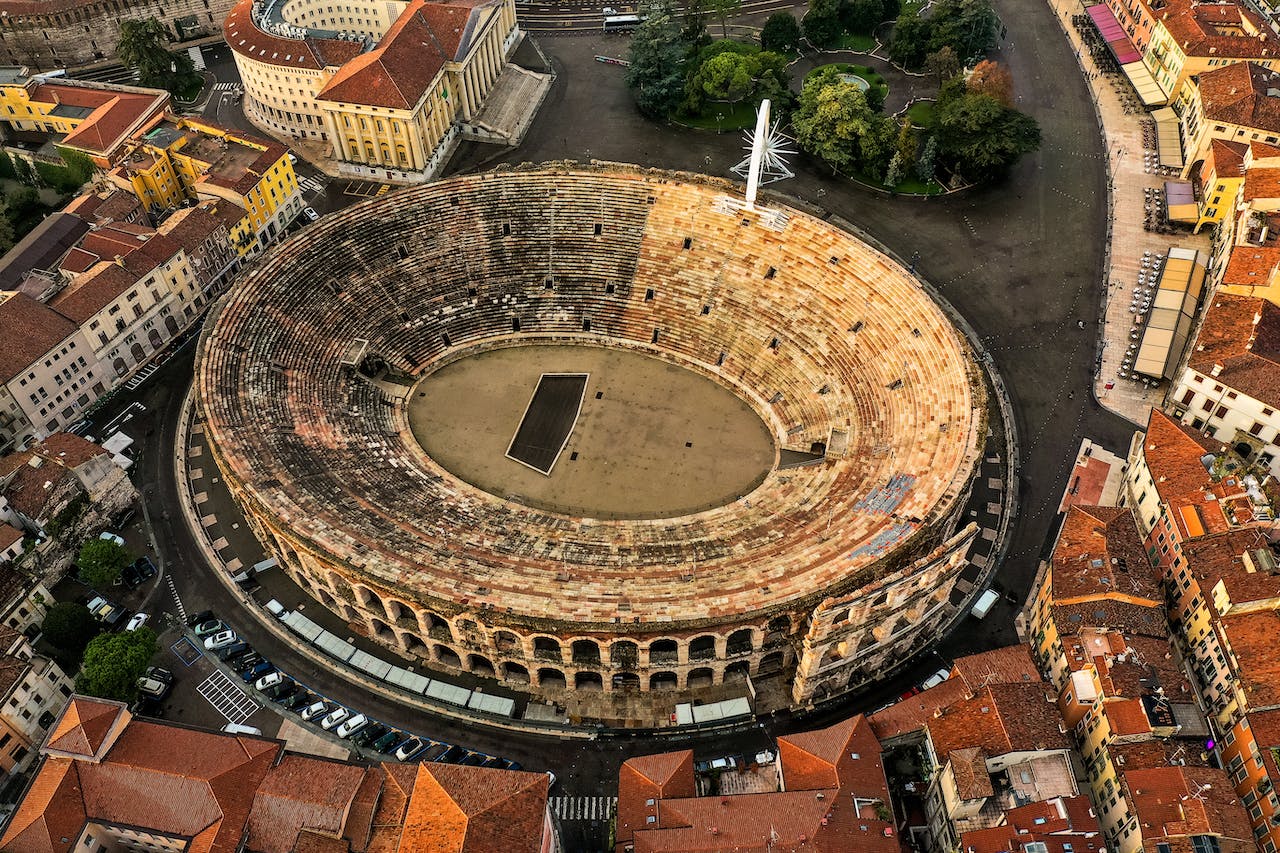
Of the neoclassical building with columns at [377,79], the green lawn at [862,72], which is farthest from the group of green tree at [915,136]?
the neoclassical building with columns at [377,79]

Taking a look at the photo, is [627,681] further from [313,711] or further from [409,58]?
[409,58]

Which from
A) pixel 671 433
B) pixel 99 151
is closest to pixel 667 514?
pixel 671 433

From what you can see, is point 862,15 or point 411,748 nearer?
point 411,748

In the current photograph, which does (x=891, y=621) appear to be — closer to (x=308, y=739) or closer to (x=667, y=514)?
(x=667, y=514)

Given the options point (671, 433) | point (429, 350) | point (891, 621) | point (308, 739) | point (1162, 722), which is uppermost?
point (429, 350)

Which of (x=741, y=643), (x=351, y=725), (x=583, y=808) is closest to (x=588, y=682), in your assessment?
(x=583, y=808)

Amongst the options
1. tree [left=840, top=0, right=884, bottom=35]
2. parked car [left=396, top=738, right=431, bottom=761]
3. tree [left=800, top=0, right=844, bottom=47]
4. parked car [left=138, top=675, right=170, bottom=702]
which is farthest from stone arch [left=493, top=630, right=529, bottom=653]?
tree [left=840, top=0, right=884, bottom=35]
